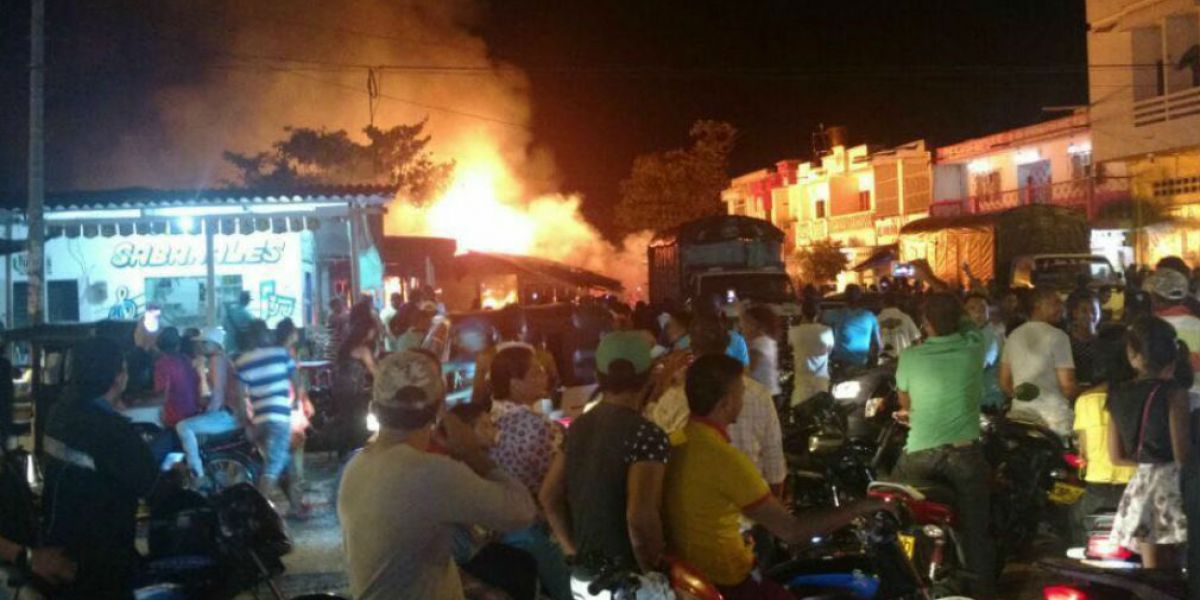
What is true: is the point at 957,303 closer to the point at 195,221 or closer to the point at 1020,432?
the point at 1020,432

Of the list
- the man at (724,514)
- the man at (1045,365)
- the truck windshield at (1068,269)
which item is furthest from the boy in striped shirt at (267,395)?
the truck windshield at (1068,269)

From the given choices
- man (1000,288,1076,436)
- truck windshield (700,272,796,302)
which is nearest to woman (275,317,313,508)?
man (1000,288,1076,436)

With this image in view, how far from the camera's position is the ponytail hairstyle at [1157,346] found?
5625 millimetres

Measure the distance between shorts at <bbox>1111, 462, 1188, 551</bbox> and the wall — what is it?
13.2 meters

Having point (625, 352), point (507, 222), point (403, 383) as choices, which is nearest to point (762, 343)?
point (625, 352)

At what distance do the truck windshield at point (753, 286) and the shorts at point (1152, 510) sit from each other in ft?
64.8

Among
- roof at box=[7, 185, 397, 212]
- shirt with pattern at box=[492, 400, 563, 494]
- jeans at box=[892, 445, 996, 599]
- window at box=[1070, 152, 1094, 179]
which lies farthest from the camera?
window at box=[1070, 152, 1094, 179]

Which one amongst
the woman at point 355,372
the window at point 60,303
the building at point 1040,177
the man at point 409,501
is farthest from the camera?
the building at point 1040,177

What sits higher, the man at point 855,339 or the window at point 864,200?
the window at point 864,200

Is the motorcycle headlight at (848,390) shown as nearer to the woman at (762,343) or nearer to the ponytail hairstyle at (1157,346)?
the woman at (762,343)

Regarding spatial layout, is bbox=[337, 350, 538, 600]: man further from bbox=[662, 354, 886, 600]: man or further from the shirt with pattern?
the shirt with pattern

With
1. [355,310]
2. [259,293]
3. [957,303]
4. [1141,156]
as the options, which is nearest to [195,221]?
[259,293]

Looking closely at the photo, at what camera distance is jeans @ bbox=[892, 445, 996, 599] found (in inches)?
271

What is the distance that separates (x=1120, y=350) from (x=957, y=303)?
898 millimetres
